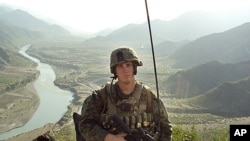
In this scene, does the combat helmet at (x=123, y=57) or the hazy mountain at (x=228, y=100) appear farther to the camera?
the hazy mountain at (x=228, y=100)

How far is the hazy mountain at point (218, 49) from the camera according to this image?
350ft

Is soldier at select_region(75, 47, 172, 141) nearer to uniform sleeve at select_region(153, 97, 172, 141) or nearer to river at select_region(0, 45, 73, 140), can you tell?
uniform sleeve at select_region(153, 97, 172, 141)

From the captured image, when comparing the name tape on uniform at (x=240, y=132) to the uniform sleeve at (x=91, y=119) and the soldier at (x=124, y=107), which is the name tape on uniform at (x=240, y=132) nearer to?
the soldier at (x=124, y=107)

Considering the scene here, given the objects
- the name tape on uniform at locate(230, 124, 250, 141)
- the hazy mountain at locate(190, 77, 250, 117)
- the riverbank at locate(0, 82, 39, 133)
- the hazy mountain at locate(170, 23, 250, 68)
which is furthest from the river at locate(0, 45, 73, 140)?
the name tape on uniform at locate(230, 124, 250, 141)

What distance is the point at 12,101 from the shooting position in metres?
70.5

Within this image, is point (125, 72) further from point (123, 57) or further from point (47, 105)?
point (47, 105)

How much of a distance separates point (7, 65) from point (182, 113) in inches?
3043

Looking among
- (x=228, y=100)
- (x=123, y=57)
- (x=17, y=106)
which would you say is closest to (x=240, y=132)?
(x=123, y=57)

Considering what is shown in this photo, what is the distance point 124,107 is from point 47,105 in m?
63.6

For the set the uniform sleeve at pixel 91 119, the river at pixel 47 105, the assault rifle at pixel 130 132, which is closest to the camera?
the assault rifle at pixel 130 132

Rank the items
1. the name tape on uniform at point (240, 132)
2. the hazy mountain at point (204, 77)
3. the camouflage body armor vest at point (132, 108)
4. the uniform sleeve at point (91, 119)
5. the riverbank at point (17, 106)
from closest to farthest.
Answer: the uniform sleeve at point (91, 119)
the camouflage body armor vest at point (132, 108)
the name tape on uniform at point (240, 132)
the riverbank at point (17, 106)
the hazy mountain at point (204, 77)

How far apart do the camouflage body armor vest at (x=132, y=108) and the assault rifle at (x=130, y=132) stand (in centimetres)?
15

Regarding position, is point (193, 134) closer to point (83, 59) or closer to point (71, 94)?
point (71, 94)

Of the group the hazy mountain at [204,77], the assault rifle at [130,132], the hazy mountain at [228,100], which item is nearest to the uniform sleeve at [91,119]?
the assault rifle at [130,132]
